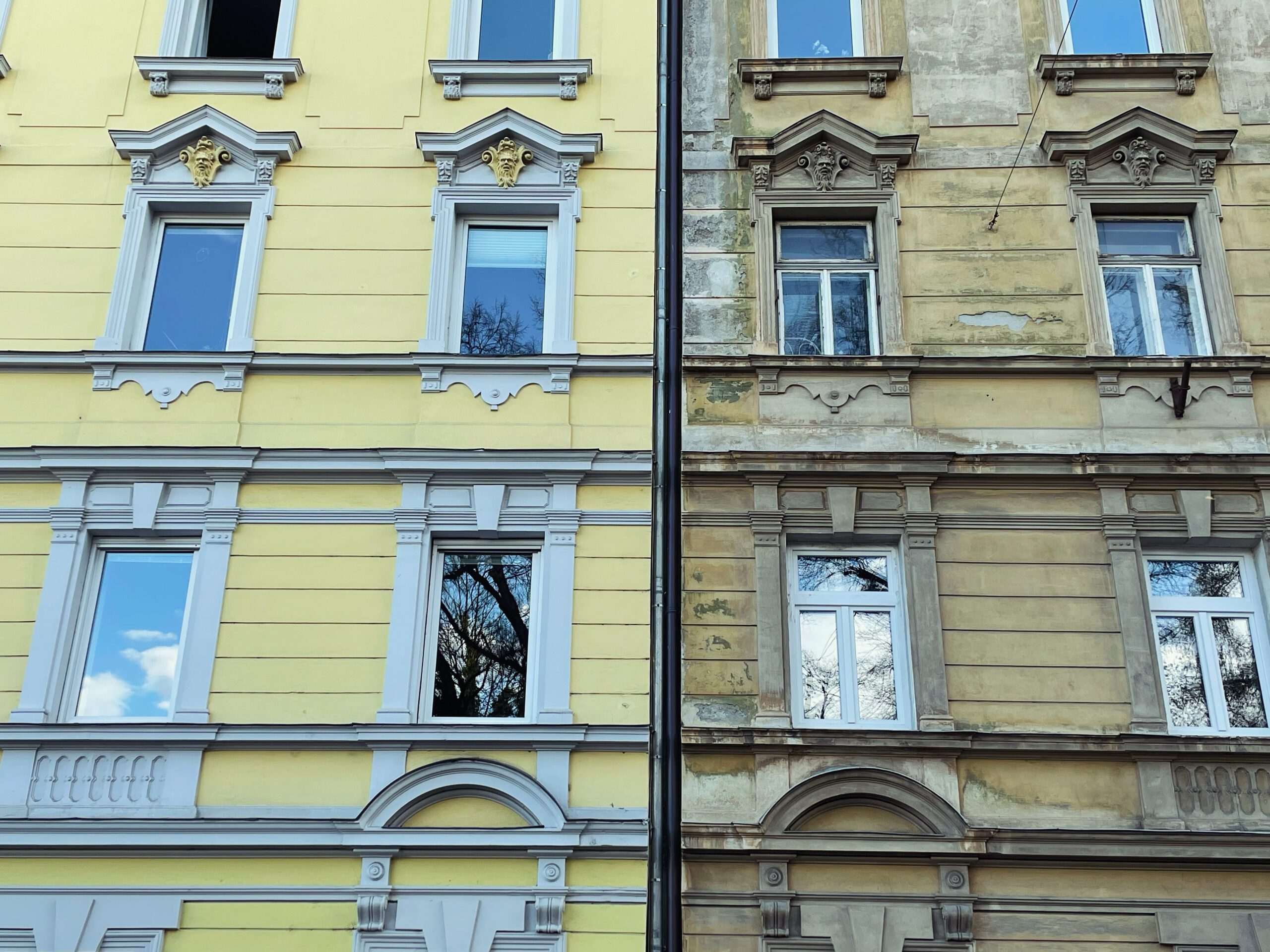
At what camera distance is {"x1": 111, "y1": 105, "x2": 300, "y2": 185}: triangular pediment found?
10836mm

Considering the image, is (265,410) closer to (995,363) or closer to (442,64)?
(442,64)

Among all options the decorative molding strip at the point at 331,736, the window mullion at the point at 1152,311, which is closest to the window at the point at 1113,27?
the window mullion at the point at 1152,311

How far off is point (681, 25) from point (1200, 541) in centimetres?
633

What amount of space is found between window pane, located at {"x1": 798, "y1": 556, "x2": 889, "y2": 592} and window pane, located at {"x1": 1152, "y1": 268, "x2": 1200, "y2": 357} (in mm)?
3095

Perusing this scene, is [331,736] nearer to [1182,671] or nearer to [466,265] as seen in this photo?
[466,265]

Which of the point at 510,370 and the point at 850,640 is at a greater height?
the point at 510,370

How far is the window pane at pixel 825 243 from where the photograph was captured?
10.9m

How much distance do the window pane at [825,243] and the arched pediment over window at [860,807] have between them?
4439 millimetres

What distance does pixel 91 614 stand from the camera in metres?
9.55

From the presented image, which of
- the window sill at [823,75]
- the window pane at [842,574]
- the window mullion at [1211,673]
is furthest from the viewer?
the window sill at [823,75]

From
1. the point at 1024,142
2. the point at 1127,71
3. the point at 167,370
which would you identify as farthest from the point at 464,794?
the point at 1127,71

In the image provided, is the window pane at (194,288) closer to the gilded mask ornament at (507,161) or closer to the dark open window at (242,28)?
the dark open window at (242,28)

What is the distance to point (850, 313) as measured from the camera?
10.7 meters

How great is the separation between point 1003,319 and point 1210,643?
2966mm
